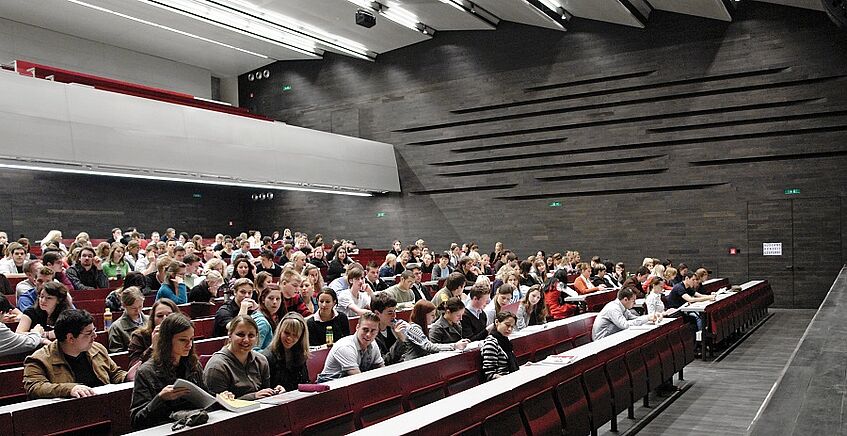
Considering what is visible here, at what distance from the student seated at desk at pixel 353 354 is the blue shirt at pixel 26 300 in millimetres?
3024

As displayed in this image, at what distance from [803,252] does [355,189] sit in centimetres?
1074

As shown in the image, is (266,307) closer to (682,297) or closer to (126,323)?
(126,323)

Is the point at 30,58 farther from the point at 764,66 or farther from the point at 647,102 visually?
the point at 764,66

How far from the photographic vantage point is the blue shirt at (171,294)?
257 inches

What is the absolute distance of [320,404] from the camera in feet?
12.3

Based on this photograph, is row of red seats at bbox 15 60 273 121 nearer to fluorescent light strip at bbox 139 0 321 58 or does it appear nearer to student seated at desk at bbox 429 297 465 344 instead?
fluorescent light strip at bbox 139 0 321 58

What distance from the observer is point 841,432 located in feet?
7.46

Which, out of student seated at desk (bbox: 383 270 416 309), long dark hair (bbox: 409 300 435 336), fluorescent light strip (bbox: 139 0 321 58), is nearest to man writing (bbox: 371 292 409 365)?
long dark hair (bbox: 409 300 435 336)

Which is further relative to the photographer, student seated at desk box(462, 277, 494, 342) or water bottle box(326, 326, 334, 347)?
student seated at desk box(462, 277, 494, 342)

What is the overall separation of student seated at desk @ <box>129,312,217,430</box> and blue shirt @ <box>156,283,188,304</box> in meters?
3.04

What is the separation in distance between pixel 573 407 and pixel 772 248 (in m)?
11.5

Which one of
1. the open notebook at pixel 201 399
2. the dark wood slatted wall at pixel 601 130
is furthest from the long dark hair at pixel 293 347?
the dark wood slatted wall at pixel 601 130

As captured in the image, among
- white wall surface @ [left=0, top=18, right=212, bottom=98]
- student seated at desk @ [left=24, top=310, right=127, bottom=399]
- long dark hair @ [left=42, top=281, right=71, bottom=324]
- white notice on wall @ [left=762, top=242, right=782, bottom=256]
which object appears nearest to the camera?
student seated at desk @ [left=24, top=310, right=127, bottom=399]

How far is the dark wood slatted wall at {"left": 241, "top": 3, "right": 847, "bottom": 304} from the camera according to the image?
13797 millimetres
